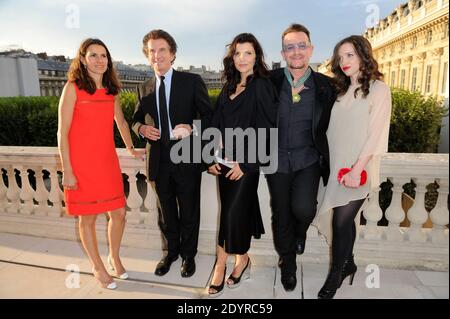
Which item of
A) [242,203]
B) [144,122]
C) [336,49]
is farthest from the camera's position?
[144,122]

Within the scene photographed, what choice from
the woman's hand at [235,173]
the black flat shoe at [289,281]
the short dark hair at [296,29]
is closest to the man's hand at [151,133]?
the woman's hand at [235,173]

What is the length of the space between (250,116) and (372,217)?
174 cm

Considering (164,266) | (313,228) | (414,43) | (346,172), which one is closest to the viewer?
(346,172)

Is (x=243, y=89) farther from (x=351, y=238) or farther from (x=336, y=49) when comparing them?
(x=351, y=238)

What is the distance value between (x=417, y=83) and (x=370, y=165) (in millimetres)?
54779

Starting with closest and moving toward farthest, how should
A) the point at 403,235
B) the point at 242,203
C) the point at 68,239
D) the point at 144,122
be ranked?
the point at 242,203
the point at 144,122
the point at 403,235
the point at 68,239

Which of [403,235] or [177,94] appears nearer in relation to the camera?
[177,94]

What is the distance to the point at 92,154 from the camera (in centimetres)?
281

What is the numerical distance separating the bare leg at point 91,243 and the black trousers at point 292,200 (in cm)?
154

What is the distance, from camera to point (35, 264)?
136 inches

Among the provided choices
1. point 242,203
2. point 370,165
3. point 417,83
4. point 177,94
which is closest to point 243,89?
point 177,94

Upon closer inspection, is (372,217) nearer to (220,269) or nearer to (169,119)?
(220,269)

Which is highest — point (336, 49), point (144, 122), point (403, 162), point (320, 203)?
point (336, 49)

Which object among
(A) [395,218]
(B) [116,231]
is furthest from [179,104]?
(A) [395,218]
